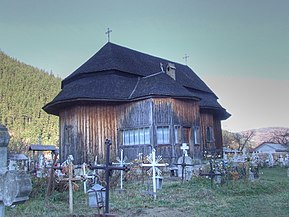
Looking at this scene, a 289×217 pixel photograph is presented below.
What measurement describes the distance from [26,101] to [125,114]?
33755 millimetres

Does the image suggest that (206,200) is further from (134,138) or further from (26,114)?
(26,114)

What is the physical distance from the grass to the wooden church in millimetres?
5815

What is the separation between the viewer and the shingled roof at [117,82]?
1941 centimetres

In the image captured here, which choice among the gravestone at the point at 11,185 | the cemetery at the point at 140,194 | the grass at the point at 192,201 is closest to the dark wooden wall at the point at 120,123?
the cemetery at the point at 140,194

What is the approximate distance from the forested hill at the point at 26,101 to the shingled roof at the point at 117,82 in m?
23.5

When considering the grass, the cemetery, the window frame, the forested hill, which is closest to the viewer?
the cemetery

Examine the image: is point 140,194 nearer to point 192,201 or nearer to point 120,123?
point 192,201

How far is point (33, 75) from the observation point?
5516 centimetres

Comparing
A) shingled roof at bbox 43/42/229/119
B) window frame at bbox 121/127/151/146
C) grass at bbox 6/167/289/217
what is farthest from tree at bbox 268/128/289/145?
grass at bbox 6/167/289/217

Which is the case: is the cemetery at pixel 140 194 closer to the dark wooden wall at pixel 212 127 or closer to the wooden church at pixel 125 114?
the wooden church at pixel 125 114

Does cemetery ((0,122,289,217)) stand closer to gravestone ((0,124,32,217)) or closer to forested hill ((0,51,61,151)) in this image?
gravestone ((0,124,32,217))

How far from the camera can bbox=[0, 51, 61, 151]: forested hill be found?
45750 millimetres

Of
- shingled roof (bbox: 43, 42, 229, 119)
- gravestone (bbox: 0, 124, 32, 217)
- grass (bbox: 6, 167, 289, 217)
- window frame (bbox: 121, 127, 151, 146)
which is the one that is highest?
shingled roof (bbox: 43, 42, 229, 119)

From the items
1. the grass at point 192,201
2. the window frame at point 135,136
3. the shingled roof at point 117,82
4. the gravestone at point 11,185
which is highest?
the shingled roof at point 117,82
